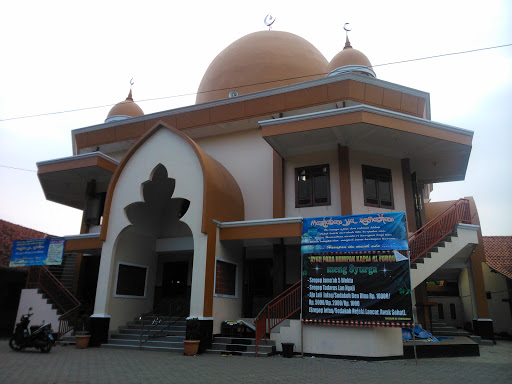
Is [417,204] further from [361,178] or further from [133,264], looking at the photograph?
[133,264]

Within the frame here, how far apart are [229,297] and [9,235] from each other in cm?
1430

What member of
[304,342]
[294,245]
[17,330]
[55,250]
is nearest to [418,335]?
[304,342]

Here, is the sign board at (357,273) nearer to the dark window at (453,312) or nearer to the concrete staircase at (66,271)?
the concrete staircase at (66,271)

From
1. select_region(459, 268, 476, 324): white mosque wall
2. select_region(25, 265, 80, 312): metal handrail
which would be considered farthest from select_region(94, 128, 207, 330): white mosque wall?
select_region(459, 268, 476, 324): white mosque wall

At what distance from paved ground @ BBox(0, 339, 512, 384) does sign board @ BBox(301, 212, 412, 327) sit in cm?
114

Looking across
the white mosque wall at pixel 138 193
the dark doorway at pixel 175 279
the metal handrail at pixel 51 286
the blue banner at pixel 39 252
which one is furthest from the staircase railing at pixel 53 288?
the dark doorway at pixel 175 279

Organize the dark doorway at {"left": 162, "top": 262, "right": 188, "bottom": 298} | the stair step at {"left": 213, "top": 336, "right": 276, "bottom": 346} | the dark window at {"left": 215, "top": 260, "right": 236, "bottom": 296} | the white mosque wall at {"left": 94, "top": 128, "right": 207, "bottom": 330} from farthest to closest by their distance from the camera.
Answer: the dark doorway at {"left": 162, "top": 262, "right": 188, "bottom": 298}
the white mosque wall at {"left": 94, "top": 128, "right": 207, "bottom": 330}
the dark window at {"left": 215, "top": 260, "right": 236, "bottom": 296}
the stair step at {"left": 213, "top": 336, "right": 276, "bottom": 346}

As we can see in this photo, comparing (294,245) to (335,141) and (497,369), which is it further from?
(497,369)

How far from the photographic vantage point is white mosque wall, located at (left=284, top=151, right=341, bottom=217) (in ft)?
43.9

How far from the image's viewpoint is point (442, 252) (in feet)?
38.0

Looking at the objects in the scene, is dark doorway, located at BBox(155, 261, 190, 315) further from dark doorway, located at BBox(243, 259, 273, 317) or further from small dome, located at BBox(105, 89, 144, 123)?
small dome, located at BBox(105, 89, 144, 123)

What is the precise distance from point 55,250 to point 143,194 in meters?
4.38

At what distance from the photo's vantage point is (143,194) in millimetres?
13742

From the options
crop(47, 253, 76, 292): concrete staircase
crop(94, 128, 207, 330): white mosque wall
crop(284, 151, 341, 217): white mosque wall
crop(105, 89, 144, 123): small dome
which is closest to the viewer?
crop(94, 128, 207, 330): white mosque wall
